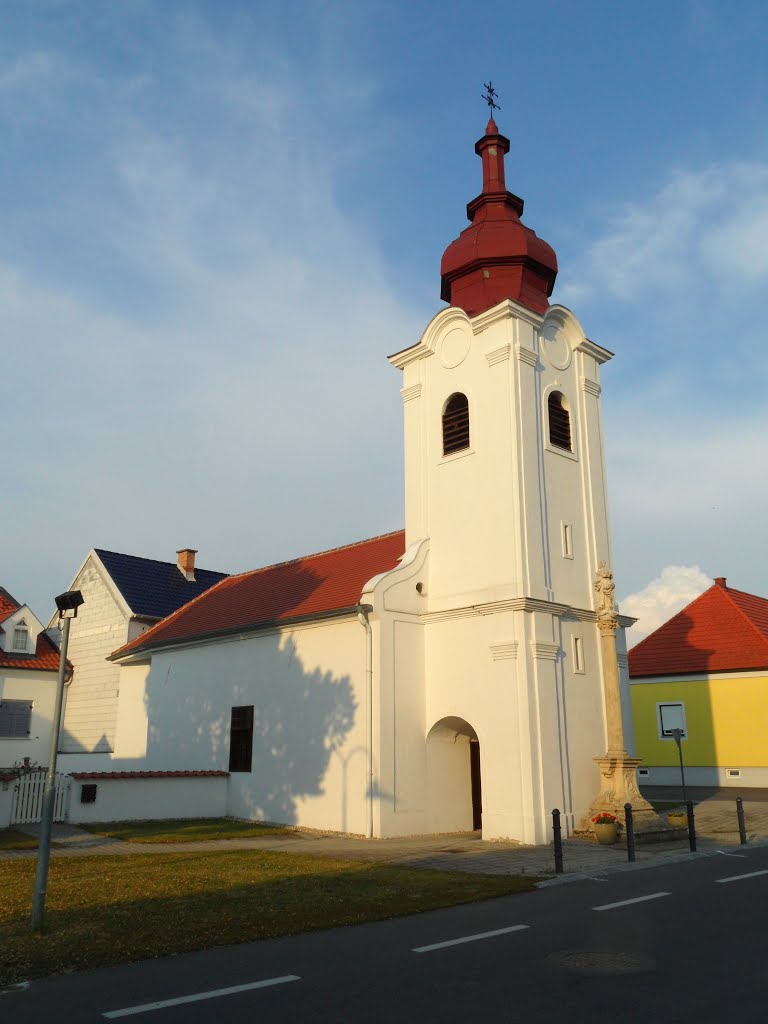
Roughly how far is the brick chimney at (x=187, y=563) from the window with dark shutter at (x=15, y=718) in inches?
317

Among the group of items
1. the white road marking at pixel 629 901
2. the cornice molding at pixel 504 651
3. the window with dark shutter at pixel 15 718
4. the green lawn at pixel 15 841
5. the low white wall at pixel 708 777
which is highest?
the cornice molding at pixel 504 651

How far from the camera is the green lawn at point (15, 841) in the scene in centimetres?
1519

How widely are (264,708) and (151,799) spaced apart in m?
3.44

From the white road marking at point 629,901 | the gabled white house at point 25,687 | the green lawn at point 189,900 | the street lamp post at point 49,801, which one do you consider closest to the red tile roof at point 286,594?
the gabled white house at point 25,687

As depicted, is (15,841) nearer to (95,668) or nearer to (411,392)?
(411,392)

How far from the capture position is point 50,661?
3253 centimetres

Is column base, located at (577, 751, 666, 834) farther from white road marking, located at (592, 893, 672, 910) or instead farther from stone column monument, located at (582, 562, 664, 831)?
white road marking, located at (592, 893, 672, 910)

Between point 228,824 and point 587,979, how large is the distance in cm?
1531

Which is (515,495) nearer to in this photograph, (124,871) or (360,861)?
(360,861)

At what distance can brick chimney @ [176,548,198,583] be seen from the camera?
35938mm

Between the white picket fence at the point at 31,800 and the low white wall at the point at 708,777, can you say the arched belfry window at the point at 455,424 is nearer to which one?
the white picket fence at the point at 31,800

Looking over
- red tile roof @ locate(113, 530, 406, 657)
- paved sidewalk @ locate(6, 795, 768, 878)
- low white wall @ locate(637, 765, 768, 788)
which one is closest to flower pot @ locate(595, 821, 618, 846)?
paved sidewalk @ locate(6, 795, 768, 878)

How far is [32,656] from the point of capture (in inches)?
1276

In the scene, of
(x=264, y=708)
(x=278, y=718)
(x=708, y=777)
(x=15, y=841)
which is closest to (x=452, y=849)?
(x=278, y=718)
